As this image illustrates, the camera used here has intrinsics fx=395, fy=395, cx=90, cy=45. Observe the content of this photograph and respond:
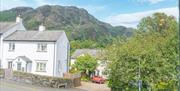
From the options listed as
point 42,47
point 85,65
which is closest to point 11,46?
point 42,47

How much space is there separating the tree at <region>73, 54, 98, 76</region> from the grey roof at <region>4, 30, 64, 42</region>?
9.12 metres

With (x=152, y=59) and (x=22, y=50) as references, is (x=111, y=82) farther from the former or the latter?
(x=22, y=50)

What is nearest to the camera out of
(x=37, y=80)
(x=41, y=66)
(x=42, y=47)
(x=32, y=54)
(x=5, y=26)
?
(x=37, y=80)

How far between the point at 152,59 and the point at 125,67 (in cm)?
213

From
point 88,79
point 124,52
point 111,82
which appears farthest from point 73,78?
point 88,79

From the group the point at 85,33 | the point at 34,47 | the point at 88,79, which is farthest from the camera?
the point at 85,33

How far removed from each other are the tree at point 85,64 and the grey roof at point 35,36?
29.9 ft

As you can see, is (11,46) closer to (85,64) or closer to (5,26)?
(5,26)

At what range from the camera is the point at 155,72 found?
29.9 metres

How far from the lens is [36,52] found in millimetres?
46156

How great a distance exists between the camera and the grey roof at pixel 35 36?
45.4 meters

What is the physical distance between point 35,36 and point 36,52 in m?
1.96

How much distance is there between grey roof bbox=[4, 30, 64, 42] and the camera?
45438 mm

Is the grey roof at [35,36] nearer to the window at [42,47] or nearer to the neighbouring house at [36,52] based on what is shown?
the neighbouring house at [36,52]
